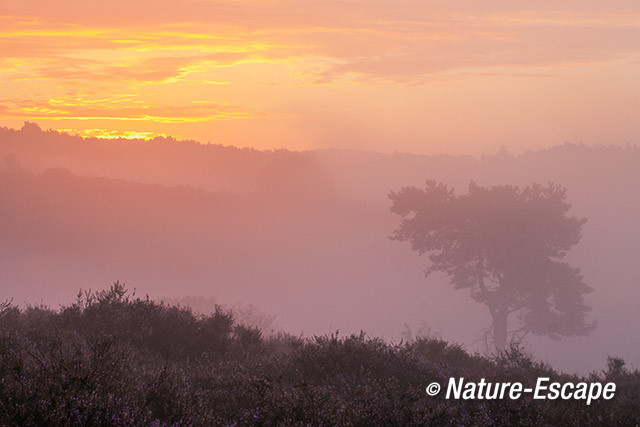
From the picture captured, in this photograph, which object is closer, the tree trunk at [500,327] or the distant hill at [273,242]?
the tree trunk at [500,327]

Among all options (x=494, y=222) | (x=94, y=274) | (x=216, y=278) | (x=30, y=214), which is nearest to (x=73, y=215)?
(x=30, y=214)

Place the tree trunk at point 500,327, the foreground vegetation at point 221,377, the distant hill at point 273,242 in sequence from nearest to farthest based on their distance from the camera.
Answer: the foreground vegetation at point 221,377, the tree trunk at point 500,327, the distant hill at point 273,242

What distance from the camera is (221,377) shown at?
7438mm

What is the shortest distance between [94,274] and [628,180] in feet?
243

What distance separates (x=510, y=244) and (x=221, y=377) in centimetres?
3453

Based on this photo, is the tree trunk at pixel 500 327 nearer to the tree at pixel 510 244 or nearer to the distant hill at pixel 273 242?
the tree at pixel 510 244

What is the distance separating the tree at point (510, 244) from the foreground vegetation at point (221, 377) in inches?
1126

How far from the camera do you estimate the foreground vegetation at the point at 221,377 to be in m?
4.73

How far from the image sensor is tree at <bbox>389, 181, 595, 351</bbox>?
128 ft

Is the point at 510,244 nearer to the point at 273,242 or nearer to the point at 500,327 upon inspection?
the point at 500,327

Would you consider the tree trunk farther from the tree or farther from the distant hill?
the distant hill

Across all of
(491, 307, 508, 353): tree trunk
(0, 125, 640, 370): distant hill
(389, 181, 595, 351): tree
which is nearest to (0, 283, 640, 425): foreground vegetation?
(491, 307, 508, 353): tree trunk

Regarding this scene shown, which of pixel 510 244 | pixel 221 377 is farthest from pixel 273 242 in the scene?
pixel 221 377

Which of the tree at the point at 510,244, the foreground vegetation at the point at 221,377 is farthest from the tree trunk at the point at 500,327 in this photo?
the foreground vegetation at the point at 221,377
